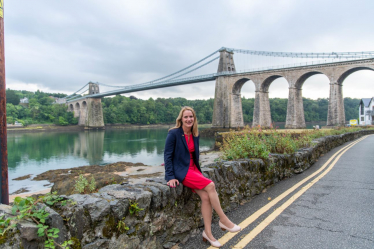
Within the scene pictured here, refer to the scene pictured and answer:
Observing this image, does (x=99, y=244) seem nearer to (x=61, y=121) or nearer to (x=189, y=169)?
(x=189, y=169)

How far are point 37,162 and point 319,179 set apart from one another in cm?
2195

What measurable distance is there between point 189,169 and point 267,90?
47.8 metres

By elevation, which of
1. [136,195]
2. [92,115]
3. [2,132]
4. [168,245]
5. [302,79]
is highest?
[302,79]

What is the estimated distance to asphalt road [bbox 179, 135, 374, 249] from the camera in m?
2.68

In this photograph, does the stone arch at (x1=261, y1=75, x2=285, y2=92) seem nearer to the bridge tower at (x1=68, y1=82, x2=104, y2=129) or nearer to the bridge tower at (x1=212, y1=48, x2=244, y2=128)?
the bridge tower at (x1=212, y1=48, x2=244, y2=128)

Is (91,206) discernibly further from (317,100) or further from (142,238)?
(317,100)

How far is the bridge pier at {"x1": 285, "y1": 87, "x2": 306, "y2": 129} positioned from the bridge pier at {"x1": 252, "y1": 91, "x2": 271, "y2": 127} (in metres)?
4.51

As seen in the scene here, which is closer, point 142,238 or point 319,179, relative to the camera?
point 142,238

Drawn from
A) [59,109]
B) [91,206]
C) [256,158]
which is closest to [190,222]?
[91,206]

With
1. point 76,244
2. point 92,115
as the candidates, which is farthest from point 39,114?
point 76,244

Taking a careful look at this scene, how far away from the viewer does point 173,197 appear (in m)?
2.75

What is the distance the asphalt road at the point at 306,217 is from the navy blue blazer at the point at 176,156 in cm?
78

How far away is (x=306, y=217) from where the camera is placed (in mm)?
3316

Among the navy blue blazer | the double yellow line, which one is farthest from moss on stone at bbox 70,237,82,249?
the double yellow line
